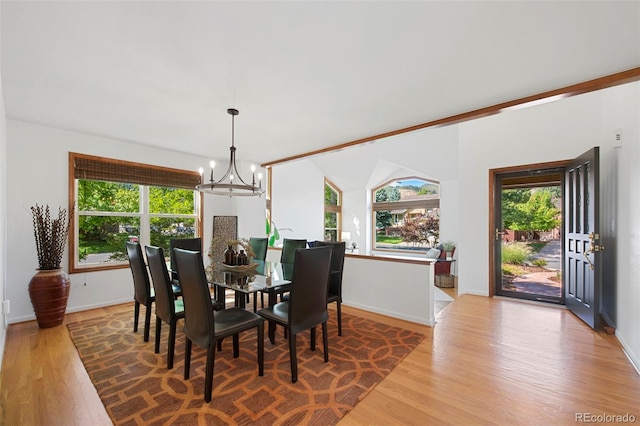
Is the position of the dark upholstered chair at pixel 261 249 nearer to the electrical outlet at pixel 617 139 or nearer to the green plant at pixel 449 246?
the electrical outlet at pixel 617 139

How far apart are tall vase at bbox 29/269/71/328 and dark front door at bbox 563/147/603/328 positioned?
5.97m

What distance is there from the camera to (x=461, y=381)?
6.93 ft

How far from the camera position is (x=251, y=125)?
3.40 meters

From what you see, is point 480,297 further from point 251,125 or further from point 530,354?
point 251,125

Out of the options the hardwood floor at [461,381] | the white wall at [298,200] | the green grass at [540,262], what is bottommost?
the hardwood floor at [461,381]

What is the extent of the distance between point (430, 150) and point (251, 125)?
425 cm

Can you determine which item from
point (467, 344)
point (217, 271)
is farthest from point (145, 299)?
point (467, 344)

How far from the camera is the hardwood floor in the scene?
5.78ft

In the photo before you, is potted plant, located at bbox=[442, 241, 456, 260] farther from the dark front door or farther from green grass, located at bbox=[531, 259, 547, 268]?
the dark front door

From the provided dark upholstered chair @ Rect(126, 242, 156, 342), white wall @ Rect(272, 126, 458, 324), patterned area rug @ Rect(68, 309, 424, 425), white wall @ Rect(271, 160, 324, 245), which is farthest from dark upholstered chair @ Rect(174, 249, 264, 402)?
white wall @ Rect(271, 160, 324, 245)

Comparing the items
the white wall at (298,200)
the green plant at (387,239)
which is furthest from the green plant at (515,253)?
the white wall at (298,200)

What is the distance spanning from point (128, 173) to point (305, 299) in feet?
11.5

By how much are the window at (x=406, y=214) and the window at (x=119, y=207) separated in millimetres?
5432

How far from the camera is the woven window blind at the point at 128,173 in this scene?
147 inches
